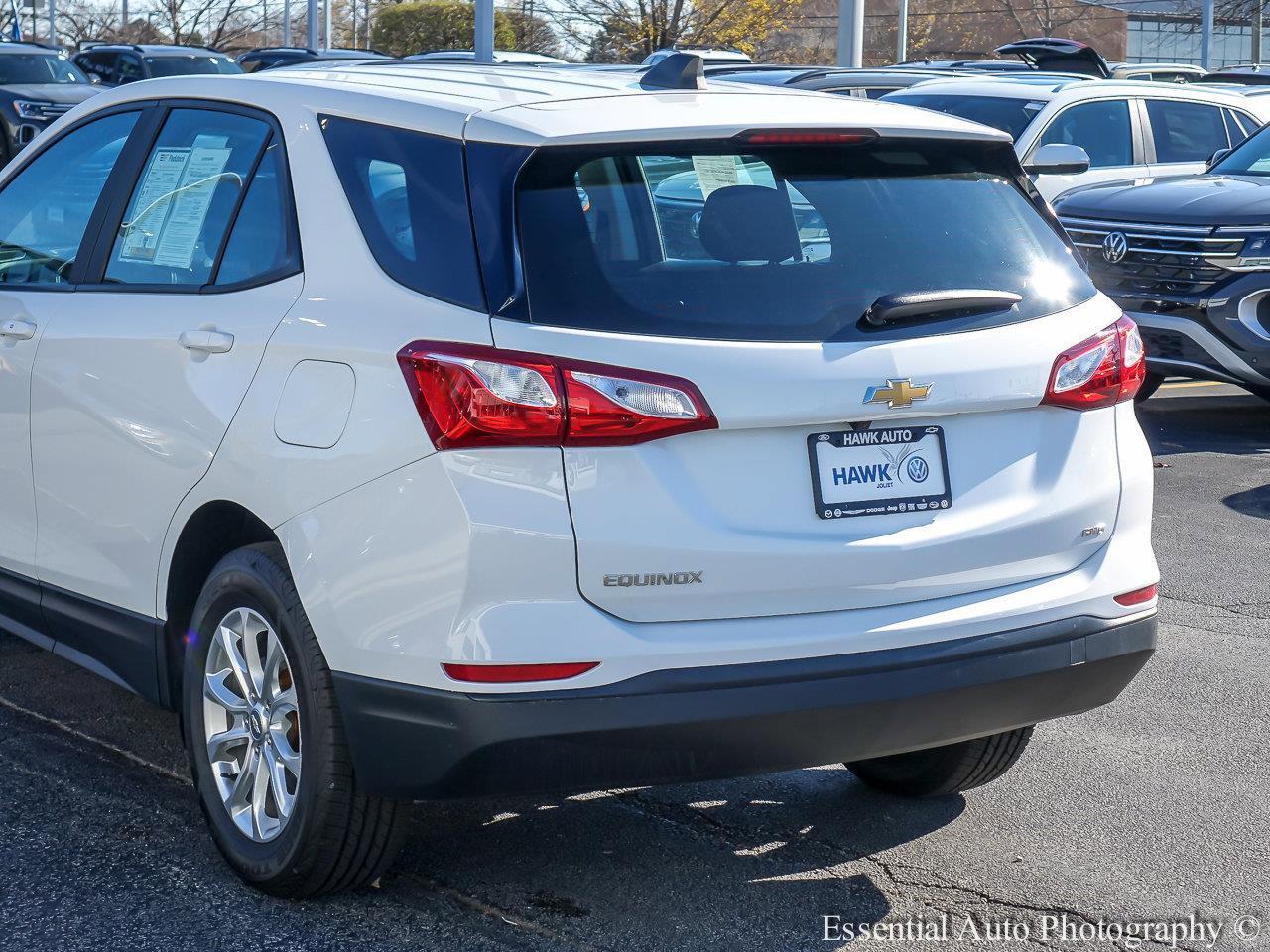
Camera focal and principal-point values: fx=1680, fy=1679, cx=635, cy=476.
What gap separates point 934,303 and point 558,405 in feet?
2.74

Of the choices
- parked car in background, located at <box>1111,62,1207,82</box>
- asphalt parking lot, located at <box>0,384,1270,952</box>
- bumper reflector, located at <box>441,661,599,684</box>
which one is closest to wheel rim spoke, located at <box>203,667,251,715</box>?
asphalt parking lot, located at <box>0,384,1270,952</box>

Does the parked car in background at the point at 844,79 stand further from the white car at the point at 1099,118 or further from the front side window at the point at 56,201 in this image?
the front side window at the point at 56,201

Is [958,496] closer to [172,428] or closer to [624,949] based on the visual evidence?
[624,949]

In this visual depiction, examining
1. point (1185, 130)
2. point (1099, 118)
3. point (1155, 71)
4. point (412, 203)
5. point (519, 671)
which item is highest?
point (1155, 71)

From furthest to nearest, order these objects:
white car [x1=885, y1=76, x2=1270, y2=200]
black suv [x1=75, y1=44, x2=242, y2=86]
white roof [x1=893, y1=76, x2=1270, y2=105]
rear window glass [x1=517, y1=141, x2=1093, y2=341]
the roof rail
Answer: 1. black suv [x1=75, y1=44, x2=242, y2=86]
2. white roof [x1=893, y1=76, x2=1270, y2=105]
3. white car [x1=885, y1=76, x2=1270, y2=200]
4. the roof rail
5. rear window glass [x1=517, y1=141, x2=1093, y2=341]

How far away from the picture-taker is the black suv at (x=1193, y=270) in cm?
907

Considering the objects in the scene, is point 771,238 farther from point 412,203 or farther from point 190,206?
point 190,206

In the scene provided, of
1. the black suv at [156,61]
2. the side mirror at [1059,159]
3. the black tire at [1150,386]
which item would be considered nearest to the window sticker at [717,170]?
the side mirror at [1059,159]

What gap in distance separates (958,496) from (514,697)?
98cm

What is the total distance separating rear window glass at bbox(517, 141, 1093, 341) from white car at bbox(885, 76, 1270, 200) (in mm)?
7861

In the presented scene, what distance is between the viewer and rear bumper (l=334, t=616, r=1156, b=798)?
310cm

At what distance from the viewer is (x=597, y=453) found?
3.05 meters

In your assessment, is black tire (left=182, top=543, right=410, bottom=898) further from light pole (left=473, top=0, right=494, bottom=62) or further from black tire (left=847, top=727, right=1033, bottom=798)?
light pole (left=473, top=0, right=494, bottom=62)

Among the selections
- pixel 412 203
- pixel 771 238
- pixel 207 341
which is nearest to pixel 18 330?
pixel 207 341
